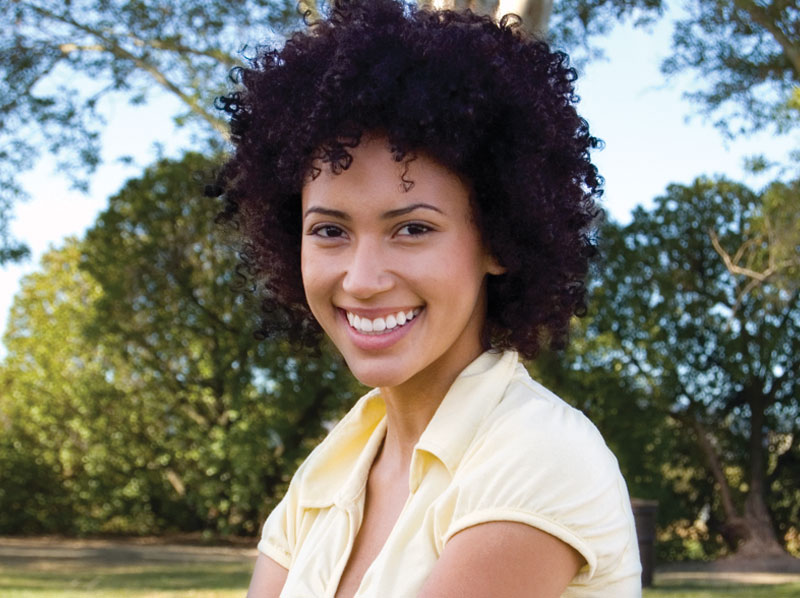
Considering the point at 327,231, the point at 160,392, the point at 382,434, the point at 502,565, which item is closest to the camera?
the point at 502,565

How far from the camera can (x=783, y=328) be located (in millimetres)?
15086

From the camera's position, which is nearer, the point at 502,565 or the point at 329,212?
the point at 502,565

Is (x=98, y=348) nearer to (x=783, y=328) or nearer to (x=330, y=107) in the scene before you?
(x=783, y=328)

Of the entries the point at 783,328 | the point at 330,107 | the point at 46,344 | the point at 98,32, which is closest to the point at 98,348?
the point at 46,344

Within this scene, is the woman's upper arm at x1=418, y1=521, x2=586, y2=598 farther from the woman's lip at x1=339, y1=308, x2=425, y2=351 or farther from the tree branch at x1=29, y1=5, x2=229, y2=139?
the tree branch at x1=29, y1=5, x2=229, y2=139

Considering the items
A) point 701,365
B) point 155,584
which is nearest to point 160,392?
point 155,584

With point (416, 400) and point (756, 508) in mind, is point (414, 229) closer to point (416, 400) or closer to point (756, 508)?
point (416, 400)

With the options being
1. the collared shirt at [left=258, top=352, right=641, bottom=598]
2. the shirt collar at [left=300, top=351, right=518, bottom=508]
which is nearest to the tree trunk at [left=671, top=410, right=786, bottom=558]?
the shirt collar at [left=300, top=351, right=518, bottom=508]

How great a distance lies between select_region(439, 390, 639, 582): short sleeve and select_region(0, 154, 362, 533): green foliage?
12512mm

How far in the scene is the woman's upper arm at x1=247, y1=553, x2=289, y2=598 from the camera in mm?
2371

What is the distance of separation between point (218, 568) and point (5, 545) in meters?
4.17

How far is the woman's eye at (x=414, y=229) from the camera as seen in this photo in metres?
2.00

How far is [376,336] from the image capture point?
2033 mm

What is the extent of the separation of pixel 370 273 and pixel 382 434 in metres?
0.51
